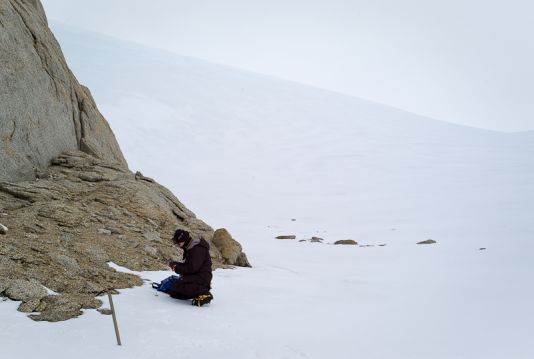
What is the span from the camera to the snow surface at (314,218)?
611cm

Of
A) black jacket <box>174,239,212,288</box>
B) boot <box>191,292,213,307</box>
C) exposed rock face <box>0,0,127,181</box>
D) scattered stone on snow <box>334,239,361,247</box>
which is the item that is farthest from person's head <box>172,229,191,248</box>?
scattered stone on snow <box>334,239,361,247</box>

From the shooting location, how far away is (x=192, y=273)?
23.4 ft

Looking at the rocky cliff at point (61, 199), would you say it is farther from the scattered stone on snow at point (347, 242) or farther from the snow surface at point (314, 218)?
the scattered stone on snow at point (347, 242)

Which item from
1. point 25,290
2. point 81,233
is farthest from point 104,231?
point 25,290

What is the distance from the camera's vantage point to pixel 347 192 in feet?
110

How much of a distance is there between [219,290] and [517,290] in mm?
6723

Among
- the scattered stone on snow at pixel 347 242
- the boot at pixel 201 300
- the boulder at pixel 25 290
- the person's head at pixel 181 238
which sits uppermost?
the person's head at pixel 181 238

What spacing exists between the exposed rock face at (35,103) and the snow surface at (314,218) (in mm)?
5333

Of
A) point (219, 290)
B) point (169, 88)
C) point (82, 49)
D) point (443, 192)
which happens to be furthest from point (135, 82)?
point (219, 290)

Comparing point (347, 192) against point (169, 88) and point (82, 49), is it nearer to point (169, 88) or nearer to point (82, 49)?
point (169, 88)

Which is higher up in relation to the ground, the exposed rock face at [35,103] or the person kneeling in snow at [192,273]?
the exposed rock face at [35,103]

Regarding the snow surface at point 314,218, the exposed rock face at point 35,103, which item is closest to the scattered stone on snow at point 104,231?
the snow surface at point 314,218

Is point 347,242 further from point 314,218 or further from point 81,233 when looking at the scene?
point 81,233

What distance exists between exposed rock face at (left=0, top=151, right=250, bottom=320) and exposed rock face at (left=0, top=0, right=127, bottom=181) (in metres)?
0.58
